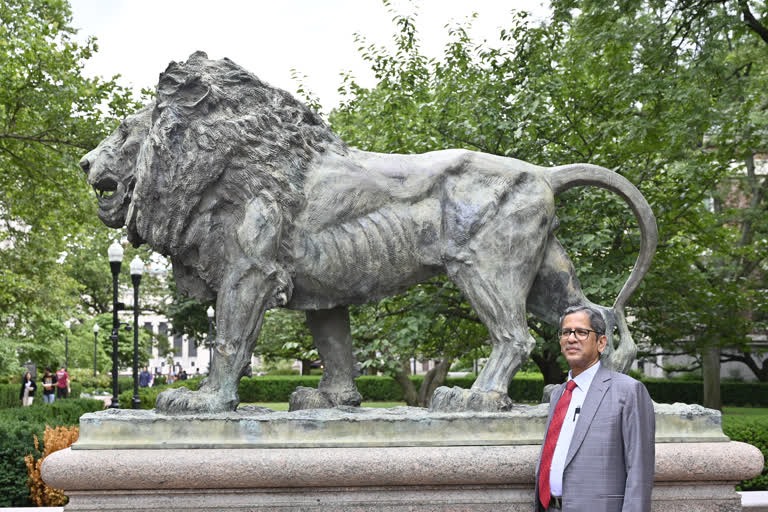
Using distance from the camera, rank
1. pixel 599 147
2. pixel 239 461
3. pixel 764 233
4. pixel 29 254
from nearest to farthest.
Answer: pixel 239 461, pixel 599 147, pixel 764 233, pixel 29 254

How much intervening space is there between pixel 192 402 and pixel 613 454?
7.38ft

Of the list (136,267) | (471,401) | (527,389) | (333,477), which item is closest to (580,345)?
(471,401)

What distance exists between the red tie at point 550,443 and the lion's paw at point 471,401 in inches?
32.7

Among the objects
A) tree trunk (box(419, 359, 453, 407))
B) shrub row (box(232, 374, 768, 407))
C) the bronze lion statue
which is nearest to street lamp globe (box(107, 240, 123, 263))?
tree trunk (box(419, 359, 453, 407))

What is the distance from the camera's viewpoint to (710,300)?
13734 mm

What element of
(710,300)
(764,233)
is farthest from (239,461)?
(764,233)

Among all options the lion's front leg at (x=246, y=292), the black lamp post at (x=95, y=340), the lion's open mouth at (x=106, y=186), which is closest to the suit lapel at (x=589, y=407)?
the lion's front leg at (x=246, y=292)

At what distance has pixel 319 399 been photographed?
4.95m

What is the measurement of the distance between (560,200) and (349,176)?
7358mm

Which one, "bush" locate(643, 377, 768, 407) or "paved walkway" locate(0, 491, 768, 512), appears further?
"bush" locate(643, 377, 768, 407)

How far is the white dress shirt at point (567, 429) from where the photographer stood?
3.40 metres

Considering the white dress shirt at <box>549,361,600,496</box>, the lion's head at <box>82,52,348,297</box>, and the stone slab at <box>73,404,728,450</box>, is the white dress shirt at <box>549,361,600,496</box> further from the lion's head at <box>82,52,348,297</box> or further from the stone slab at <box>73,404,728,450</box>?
the lion's head at <box>82,52,348,297</box>

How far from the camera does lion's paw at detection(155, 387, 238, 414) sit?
4250mm

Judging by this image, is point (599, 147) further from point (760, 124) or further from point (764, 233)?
point (764, 233)
